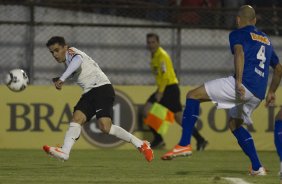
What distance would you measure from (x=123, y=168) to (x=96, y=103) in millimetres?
923

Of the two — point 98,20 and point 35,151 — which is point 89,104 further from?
point 98,20

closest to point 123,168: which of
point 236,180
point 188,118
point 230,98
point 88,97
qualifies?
Answer: point 88,97

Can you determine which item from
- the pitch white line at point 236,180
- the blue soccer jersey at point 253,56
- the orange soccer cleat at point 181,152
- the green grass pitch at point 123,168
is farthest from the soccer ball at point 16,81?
the pitch white line at point 236,180

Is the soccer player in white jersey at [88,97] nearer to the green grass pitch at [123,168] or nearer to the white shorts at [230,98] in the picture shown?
the green grass pitch at [123,168]

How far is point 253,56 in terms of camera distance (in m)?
11.3

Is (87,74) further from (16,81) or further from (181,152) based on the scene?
(181,152)

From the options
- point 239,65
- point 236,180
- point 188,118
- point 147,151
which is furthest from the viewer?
point 147,151

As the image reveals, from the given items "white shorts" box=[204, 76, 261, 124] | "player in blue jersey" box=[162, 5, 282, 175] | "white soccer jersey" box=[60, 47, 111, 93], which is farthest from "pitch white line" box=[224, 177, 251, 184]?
"white soccer jersey" box=[60, 47, 111, 93]

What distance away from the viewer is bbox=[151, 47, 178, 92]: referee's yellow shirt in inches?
677

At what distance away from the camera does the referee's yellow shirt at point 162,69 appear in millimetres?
17188

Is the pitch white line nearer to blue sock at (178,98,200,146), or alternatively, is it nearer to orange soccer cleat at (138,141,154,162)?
blue sock at (178,98,200,146)

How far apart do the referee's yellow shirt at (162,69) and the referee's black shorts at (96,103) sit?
4.84 metres

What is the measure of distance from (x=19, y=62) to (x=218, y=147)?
13.4 ft

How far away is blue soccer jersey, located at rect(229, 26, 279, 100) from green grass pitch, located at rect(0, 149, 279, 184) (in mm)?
1087
